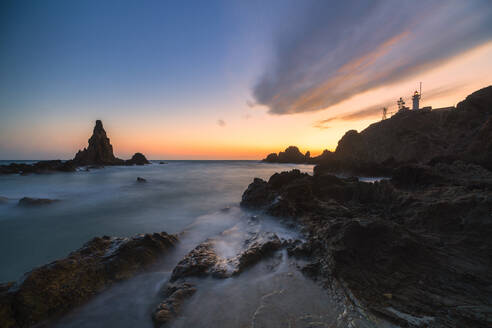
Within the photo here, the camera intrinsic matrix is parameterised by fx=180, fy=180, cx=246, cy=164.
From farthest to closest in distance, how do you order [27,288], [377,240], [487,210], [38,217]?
[38,217] < [487,210] < [377,240] < [27,288]

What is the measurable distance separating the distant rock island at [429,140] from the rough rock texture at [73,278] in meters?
18.4

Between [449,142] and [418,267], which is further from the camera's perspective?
[449,142]

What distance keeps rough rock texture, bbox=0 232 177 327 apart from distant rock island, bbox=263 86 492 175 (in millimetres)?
18396

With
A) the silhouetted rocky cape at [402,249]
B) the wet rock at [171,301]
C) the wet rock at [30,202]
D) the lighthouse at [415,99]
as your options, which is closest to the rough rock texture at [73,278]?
the wet rock at [171,301]

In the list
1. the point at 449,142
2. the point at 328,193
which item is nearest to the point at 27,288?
the point at 328,193

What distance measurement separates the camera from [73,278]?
9.25ft

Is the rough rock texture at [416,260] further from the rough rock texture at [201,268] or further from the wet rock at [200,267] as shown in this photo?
the wet rock at [200,267]

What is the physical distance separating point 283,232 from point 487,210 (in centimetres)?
406

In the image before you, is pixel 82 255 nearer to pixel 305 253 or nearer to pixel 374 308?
pixel 305 253

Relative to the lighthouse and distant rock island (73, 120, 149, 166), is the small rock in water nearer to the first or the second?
distant rock island (73, 120, 149, 166)

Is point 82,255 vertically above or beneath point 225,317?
above

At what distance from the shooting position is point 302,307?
2.45 m

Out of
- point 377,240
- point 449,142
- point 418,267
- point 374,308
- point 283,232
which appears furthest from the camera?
point 449,142

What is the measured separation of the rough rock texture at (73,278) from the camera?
2.27 meters
